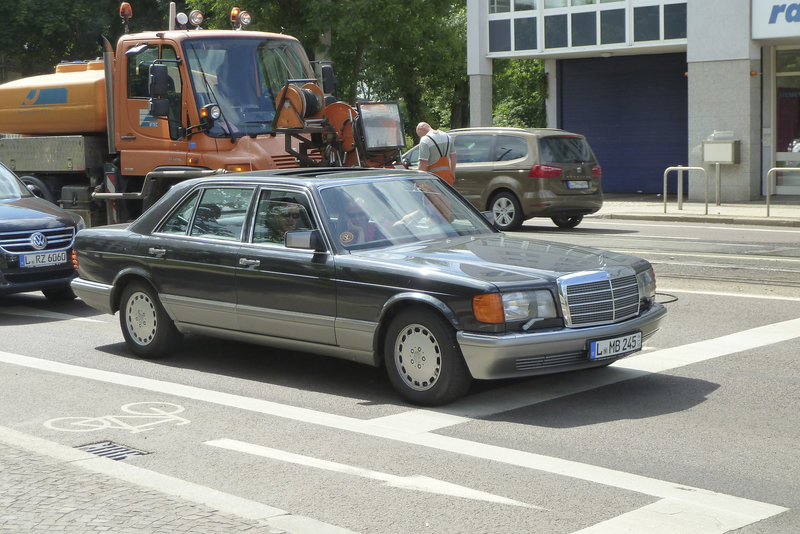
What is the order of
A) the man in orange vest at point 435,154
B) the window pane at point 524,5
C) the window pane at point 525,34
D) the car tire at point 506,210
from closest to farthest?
the man in orange vest at point 435,154 → the car tire at point 506,210 → the window pane at point 524,5 → the window pane at point 525,34

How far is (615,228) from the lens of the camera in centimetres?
2102

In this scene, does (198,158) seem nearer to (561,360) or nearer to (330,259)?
(330,259)

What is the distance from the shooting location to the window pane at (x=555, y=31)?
29880 millimetres

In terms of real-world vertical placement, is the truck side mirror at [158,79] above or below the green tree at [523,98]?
below

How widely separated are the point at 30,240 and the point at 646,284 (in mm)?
6695

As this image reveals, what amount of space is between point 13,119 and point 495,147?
826cm

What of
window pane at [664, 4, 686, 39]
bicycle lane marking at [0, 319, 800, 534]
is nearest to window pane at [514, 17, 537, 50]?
window pane at [664, 4, 686, 39]

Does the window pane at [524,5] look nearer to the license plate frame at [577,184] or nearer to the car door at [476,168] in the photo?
the car door at [476,168]

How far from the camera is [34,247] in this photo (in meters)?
11.8

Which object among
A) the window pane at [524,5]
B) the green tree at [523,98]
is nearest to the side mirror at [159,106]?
the window pane at [524,5]

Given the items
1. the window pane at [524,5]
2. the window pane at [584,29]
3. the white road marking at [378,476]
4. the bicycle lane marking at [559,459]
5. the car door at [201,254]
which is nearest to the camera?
the bicycle lane marking at [559,459]

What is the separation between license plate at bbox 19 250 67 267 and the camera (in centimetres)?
1166

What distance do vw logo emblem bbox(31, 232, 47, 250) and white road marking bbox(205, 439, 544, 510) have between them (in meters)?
5.96

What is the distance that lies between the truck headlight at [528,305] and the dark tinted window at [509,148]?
13496 mm
